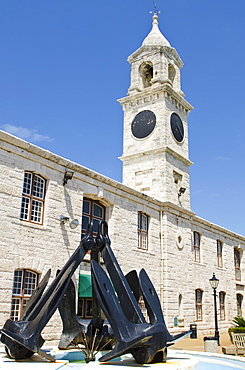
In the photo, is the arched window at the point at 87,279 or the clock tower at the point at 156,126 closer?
the arched window at the point at 87,279

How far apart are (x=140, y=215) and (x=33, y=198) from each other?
7433 mm

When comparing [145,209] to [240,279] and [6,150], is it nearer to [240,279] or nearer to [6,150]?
[6,150]

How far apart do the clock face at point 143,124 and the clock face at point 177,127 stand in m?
1.32

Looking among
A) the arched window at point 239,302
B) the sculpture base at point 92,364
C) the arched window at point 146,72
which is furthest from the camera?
the arched window at point 239,302

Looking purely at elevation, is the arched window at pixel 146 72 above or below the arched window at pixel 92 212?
above

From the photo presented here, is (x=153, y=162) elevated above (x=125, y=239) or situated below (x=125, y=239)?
above

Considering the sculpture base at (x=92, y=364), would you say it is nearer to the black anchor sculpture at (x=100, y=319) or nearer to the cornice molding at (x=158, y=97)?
the black anchor sculpture at (x=100, y=319)

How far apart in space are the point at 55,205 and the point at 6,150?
2.98 meters

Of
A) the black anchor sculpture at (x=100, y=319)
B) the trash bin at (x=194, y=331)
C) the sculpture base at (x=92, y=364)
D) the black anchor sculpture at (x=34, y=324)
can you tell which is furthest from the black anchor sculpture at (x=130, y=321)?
the trash bin at (x=194, y=331)

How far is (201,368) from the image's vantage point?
342 inches

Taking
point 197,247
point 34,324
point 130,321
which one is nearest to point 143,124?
point 197,247

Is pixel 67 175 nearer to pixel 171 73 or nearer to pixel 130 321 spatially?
pixel 130 321

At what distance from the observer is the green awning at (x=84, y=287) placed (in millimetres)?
15078

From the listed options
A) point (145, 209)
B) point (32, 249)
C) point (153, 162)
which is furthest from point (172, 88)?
point (32, 249)
